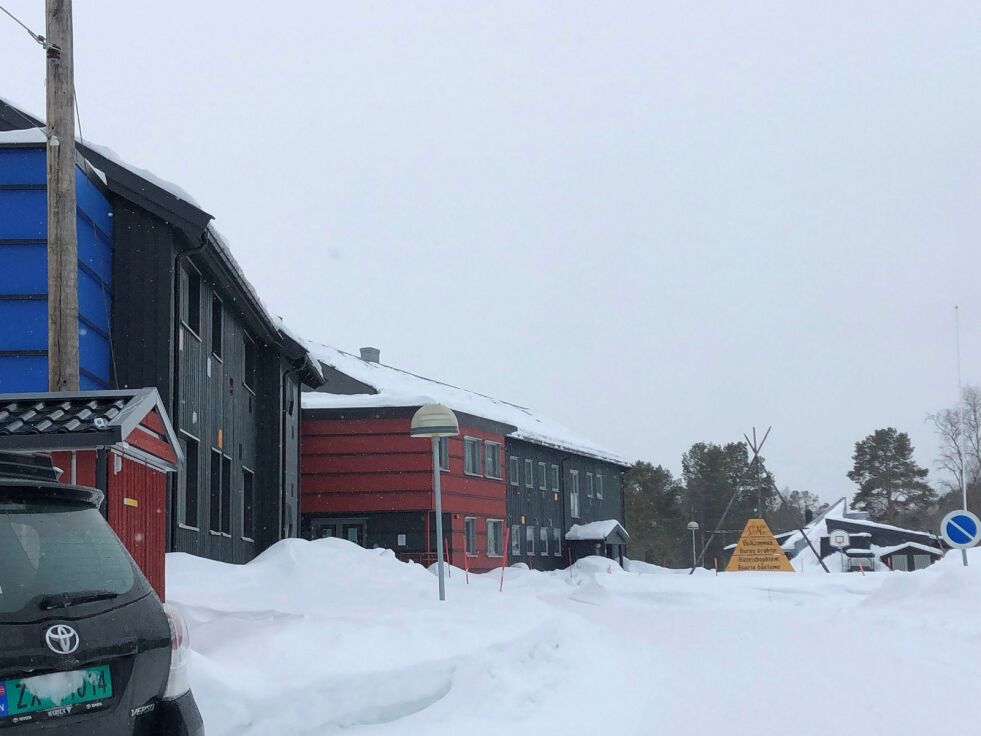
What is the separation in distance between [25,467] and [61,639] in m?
0.87

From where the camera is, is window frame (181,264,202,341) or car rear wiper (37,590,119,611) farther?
window frame (181,264,202,341)

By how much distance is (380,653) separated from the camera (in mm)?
9328

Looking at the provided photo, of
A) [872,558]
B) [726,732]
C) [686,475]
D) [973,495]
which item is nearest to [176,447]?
[726,732]

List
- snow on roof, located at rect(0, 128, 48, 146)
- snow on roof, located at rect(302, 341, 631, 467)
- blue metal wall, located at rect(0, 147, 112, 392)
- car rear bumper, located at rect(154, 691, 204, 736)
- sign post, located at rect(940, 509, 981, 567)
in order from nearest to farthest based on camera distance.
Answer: car rear bumper, located at rect(154, 691, 204, 736) → blue metal wall, located at rect(0, 147, 112, 392) → snow on roof, located at rect(0, 128, 48, 146) → sign post, located at rect(940, 509, 981, 567) → snow on roof, located at rect(302, 341, 631, 467)

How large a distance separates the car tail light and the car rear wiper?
0.37 meters

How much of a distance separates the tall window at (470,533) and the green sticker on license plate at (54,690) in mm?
32001

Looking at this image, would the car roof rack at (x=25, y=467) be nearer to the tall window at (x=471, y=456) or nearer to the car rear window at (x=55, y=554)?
the car rear window at (x=55, y=554)

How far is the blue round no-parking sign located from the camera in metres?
18.9

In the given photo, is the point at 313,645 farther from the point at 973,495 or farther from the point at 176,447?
the point at 973,495

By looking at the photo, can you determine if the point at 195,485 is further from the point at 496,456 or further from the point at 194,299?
the point at 496,456

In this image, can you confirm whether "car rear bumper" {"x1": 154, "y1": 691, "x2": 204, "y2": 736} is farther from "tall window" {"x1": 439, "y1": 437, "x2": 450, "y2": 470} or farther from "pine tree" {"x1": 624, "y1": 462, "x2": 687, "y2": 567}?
"pine tree" {"x1": 624, "y1": 462, "x2": 687, "y2": 567}

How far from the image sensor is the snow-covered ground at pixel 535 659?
8094 mm

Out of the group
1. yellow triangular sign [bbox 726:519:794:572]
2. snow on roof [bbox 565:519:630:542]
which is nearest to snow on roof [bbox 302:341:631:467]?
snow on roof [bbox 565:519:630:542]

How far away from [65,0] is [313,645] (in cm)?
650
